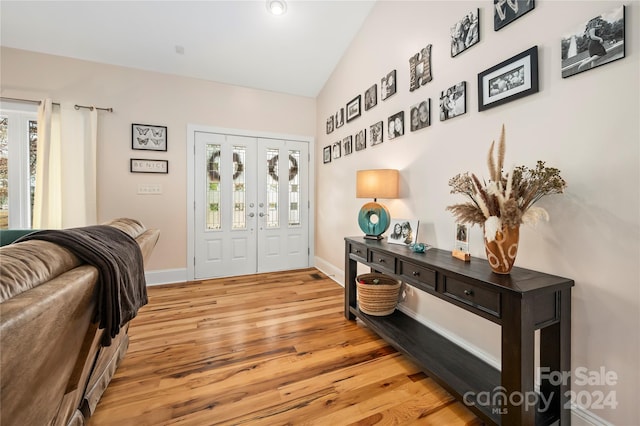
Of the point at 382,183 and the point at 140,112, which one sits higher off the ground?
the point at 140,112

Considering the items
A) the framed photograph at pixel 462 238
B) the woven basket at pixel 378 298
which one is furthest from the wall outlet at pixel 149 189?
the framed photograph at pixel 462 238

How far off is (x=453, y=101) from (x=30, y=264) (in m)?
2.39

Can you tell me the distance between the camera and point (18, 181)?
3033 mm

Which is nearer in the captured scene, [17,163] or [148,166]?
[17,163]

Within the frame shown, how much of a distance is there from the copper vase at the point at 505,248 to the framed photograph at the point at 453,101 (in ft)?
3.22

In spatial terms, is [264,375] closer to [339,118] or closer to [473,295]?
[473,295]

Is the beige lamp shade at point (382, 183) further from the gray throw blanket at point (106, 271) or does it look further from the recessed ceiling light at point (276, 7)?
the recessed ceiling light at point (276, 7)

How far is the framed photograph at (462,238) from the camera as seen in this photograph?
5.78 feet

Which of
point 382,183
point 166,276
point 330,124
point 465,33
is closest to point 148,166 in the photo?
point 166,276

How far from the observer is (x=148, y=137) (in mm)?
3484

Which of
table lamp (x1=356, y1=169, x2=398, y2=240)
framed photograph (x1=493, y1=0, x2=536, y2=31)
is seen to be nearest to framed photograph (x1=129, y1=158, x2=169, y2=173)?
table lamp (x1=356, y1=169, x2=398, y2=240)

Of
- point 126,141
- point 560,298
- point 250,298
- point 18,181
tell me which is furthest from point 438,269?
point 18,181

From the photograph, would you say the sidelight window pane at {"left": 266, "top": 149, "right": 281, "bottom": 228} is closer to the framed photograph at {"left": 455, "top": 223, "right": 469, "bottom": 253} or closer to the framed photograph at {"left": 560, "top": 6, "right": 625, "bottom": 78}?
the framed photograph at {"left": 455, "top": 223, "right": 469, "bottom": 253}

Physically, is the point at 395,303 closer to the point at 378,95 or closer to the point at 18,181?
the point at 378,95
